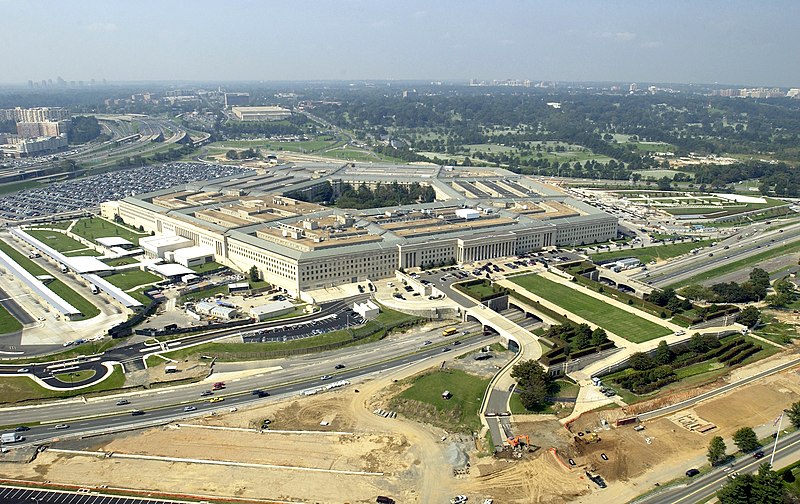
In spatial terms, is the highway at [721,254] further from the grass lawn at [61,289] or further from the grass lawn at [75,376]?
the grass lawn at [61,289]

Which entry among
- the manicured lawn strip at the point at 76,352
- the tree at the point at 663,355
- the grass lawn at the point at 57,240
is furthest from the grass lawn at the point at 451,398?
the grass lawn at the point at 57,240

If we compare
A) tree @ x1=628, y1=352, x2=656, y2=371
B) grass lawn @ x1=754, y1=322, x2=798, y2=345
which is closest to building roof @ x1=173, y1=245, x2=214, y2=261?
tree @ x1=628, y1=352, x2=656, y2=371

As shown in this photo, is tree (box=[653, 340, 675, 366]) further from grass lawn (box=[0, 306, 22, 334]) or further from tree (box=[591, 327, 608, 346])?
Answer: grass lawn (box=[0, 306, 22, 334])

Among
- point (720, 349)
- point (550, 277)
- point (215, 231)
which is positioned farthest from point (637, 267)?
point (215, 231)

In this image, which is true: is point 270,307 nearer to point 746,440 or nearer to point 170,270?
point 170,270

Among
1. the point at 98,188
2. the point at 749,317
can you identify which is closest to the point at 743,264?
the point at 749,317

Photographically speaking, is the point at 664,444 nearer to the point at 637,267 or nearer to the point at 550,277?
the point at 550,277
